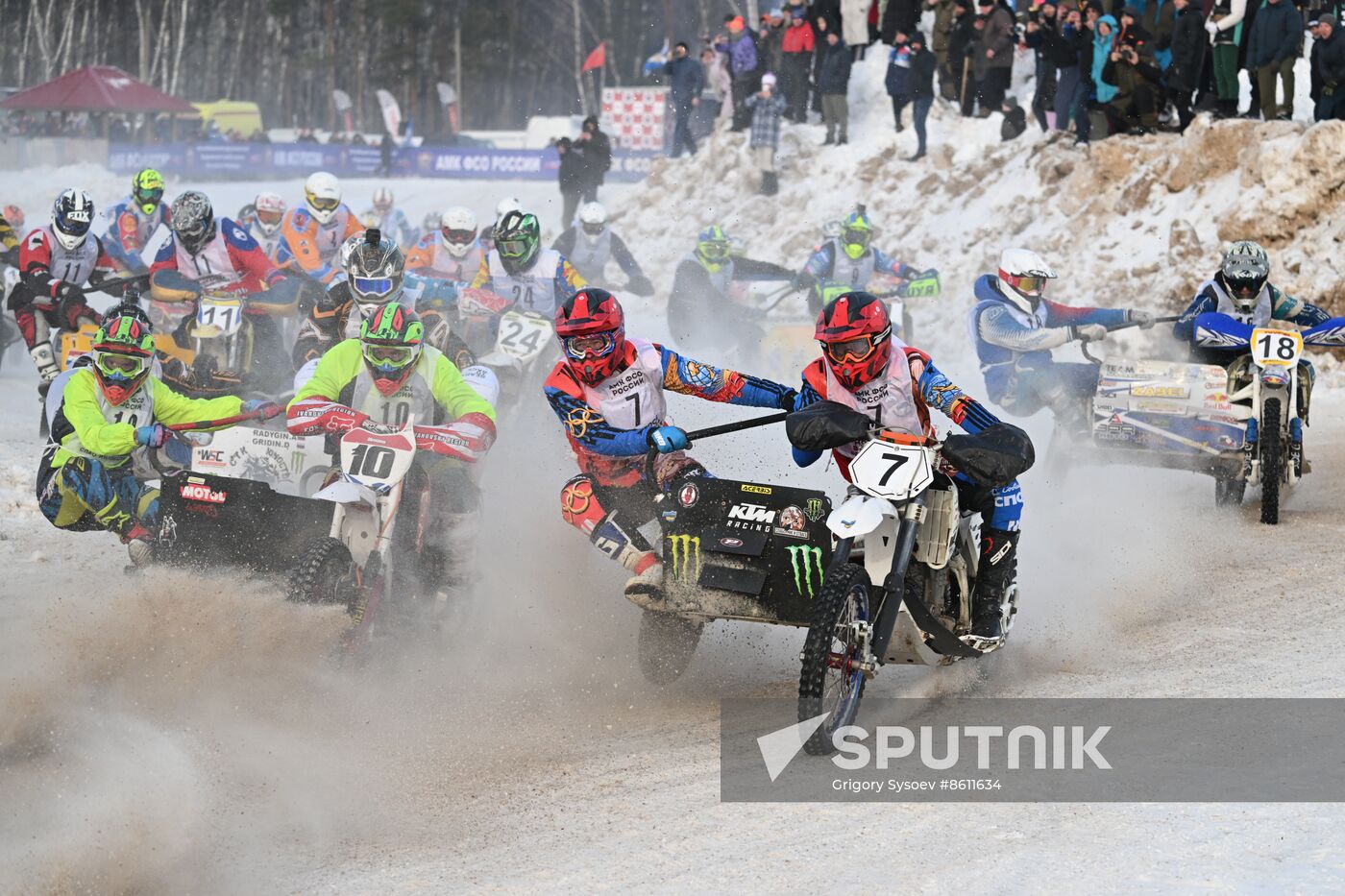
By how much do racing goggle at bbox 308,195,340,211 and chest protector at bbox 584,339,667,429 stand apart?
29.1 feet

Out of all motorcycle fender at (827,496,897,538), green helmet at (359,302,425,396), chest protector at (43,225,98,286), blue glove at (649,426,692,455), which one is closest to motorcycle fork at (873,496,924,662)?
motorcycle fender at (827,496,897,538)

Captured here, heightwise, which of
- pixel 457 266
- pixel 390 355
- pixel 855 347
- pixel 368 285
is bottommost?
pixel 390 355

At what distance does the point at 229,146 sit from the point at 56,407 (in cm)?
3745

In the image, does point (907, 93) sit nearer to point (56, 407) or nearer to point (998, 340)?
point (998, 340)

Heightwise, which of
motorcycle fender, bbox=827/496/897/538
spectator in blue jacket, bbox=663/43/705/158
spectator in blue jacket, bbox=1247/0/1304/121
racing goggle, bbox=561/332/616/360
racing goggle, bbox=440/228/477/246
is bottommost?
motorcycle fender, bbox=827/496/897/538

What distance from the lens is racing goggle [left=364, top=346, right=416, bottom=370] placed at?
8766mm

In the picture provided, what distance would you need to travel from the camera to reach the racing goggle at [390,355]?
8766 millimetres

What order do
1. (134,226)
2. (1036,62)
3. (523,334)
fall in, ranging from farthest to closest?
(1036,62) < (134,226) < (523,334)

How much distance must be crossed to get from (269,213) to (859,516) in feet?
40.5

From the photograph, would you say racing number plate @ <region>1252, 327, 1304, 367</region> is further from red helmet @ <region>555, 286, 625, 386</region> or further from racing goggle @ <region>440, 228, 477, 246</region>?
racing goggle @ <region>440, 228, 477, 246</region>

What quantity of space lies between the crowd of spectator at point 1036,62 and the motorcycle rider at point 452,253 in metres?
9.47

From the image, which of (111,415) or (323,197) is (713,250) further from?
(111,415)

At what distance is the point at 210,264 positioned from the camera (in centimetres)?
1436

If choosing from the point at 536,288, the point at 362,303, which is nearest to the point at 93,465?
the point at 362,303
